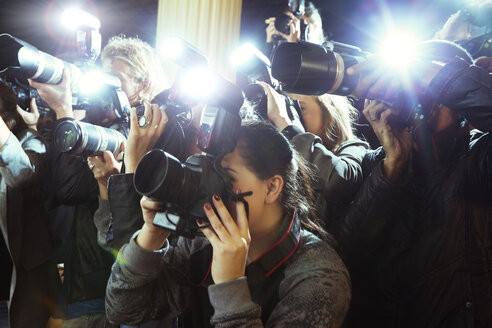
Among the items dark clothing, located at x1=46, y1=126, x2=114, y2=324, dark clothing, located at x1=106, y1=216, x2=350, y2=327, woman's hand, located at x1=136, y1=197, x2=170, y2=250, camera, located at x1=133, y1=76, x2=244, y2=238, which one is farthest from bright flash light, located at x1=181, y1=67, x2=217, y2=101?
dark clothing, located at x1=46, y1=126, x2=114, y2=324

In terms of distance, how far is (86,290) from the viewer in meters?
1.28

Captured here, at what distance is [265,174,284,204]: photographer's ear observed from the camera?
0.98 meters

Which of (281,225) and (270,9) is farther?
(270,9)

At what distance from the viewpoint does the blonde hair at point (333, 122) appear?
1.34m

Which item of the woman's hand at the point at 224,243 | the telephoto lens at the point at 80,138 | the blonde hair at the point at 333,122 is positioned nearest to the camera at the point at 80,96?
the telephoto lens at the point at 80,138

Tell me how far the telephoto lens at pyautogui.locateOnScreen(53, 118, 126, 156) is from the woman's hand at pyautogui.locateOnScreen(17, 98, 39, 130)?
575mm

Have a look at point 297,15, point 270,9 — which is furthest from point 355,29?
point 297,15

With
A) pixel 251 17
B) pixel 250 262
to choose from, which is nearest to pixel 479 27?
pixel 250 262

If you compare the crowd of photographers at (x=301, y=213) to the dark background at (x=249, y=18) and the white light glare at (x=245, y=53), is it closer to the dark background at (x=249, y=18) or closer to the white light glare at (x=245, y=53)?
the white light glare at (x=245, y=53)

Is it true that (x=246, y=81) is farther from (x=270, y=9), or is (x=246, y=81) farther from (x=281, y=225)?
(x=270, y=9)

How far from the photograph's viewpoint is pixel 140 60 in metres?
1.57

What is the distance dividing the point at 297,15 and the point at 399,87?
77 cm

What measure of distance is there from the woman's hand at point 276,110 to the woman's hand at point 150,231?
0.48 meters

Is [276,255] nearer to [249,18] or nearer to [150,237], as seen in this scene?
[150,237]
